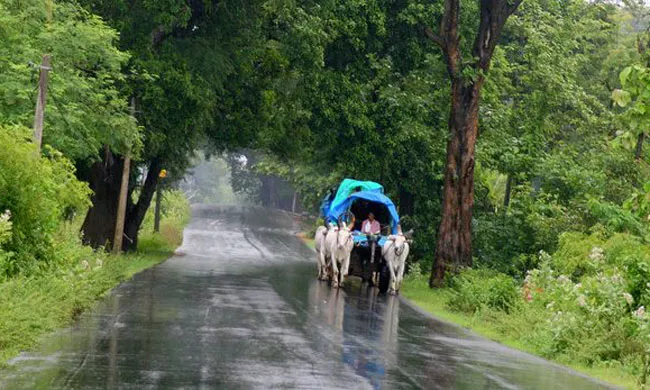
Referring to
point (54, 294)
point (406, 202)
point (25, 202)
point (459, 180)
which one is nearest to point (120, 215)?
point (406, 202)

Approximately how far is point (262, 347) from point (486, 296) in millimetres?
11526

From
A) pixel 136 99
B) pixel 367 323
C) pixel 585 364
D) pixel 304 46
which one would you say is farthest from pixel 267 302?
pixel 304 46

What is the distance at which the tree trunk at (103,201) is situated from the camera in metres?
38.7

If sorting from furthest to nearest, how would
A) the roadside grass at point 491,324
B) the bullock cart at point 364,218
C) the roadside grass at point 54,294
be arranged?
the bullock cart at point 364,218, the roadside grass at point 491,324, the roadside grass at point 54,294

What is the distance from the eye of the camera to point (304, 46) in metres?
39.6

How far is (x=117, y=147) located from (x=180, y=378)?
20.2 m

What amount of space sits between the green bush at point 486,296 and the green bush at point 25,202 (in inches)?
396

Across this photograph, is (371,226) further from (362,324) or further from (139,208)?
(362,324)

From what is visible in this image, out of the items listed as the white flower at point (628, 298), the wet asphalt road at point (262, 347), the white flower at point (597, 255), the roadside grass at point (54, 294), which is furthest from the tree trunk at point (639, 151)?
the roadside grass at point (54, 294)

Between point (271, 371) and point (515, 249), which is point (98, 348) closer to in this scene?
point (271, 371)

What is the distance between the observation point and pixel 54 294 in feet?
62.5

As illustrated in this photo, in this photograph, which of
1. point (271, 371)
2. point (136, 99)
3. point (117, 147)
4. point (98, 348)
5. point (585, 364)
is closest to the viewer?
point (271, 371)

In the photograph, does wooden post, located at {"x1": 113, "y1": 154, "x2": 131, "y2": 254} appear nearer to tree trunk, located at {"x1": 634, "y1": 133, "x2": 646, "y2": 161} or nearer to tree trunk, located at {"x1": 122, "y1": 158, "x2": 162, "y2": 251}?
tree trunk, located at {"x1": 122, "y1": 158, "x2": 162, "y2": 251}

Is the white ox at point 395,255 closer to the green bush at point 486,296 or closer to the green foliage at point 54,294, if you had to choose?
the green bush at point 486,296
